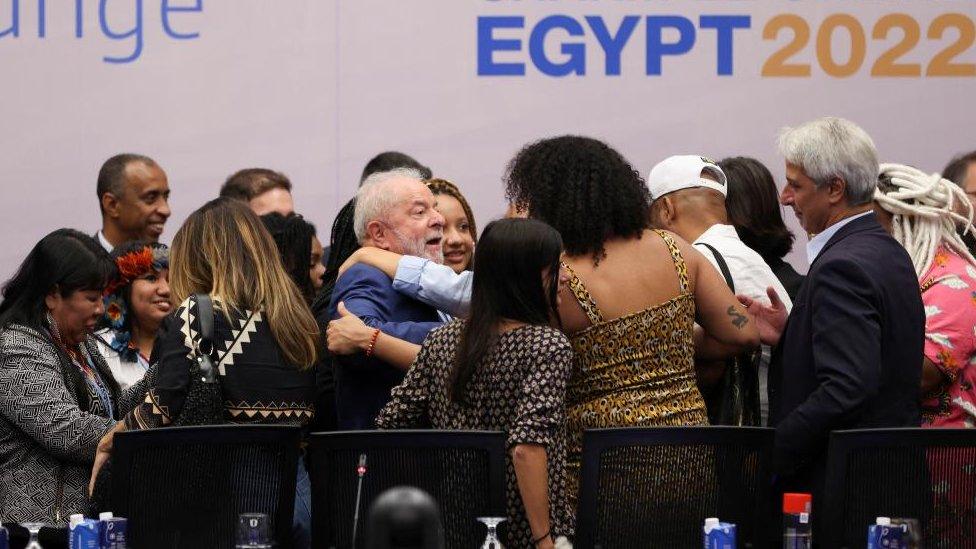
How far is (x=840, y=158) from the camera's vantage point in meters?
3.57

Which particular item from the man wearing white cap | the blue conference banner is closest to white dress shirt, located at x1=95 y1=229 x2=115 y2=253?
the blue conference banner

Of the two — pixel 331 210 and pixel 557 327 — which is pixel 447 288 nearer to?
pixel 557 327

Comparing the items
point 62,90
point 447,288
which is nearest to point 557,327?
point 447,288

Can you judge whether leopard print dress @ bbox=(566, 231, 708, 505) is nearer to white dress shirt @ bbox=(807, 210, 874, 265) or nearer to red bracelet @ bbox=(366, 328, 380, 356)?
white dress shirt @ bbox=(807, 210, 874, 265)

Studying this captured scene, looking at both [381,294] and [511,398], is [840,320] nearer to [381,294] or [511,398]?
[511,398]

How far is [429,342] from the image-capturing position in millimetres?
→ 3326

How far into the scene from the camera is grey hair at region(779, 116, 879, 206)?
3572mm

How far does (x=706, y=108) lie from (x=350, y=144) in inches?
61.3

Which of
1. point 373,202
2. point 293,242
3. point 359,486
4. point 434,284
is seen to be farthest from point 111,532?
point 293,242

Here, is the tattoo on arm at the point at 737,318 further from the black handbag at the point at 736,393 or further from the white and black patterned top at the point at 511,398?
the white and black patterned top at the point at 511,398

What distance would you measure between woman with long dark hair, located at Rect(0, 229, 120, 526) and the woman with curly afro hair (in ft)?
4.24

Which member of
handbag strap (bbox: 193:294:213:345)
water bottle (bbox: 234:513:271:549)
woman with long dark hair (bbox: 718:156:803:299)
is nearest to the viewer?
water bottle (bbox: 234:513:271:549)

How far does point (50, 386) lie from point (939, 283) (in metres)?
2.38

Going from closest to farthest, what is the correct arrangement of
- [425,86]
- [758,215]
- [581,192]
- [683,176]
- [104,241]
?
1. [581,192]
2. [683,176]
3. [758,215]
4. [104,241]
5. [425,86]
